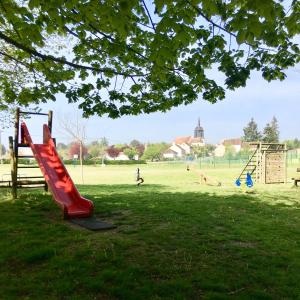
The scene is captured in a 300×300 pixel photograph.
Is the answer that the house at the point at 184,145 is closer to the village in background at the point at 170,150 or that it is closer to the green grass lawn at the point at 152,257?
the village in background at the point at 170,150

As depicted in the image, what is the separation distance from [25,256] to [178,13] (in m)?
4.59

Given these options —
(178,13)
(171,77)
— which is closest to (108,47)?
(171,77)

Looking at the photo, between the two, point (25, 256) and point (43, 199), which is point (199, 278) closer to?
point (25, 256)

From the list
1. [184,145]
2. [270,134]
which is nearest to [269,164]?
[270,134]

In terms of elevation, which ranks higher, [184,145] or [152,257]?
[184,145]

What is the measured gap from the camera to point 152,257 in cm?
602

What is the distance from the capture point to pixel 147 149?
446ft

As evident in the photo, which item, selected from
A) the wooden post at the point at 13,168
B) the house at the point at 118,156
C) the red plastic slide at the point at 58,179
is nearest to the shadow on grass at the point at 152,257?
the red plastic slide at the point at 58,179

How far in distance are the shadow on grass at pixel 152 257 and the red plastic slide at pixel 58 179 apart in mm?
469

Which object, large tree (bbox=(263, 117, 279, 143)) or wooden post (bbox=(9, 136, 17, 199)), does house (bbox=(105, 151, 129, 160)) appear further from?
wooden post (bbox=(9, 136, 17, 199))

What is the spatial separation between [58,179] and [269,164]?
19327 millimetres

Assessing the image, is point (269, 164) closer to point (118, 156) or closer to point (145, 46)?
point (145, 46)

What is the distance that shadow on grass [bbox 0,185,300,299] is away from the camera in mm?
4789

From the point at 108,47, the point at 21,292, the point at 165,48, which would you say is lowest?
the point at 21,292
